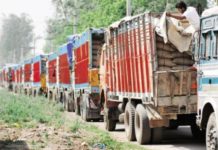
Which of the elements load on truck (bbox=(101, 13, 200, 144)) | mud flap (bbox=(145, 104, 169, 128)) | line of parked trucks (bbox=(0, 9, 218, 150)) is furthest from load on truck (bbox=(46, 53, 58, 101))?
mud flap (bbox=(145, 104, 169, 128))

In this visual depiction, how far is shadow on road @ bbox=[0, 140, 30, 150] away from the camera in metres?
11.9

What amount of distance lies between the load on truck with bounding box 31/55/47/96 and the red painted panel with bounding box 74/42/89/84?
1605 cm

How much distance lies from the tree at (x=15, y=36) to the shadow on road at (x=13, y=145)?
156 metres

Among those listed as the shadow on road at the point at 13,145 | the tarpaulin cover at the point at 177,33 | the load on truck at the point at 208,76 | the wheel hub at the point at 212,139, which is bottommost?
→ the shadow on road at the point at 13,145

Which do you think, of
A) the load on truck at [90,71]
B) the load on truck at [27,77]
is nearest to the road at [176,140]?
the load on truck at [90,71]

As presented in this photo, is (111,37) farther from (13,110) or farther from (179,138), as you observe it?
(13,110)

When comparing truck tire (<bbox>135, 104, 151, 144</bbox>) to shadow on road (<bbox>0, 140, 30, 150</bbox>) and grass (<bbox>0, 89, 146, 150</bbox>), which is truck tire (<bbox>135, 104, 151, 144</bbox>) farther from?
shadow on road (<bbox>0, 140, 30, 150</bbox>)

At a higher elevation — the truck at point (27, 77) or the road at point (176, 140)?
the truck at point (27, 77)

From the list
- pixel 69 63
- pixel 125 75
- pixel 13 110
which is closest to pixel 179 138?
pixel 125 75

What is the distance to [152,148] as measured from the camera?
516 inches

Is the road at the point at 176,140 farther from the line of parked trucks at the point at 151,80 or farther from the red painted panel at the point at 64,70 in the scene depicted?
the red painted panel at the point at 64,70

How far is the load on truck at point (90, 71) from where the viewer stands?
2055 centimetres

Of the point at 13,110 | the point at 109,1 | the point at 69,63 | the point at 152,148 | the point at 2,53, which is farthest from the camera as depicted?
the point at 2,53

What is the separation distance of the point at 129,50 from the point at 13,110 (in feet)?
27.8
